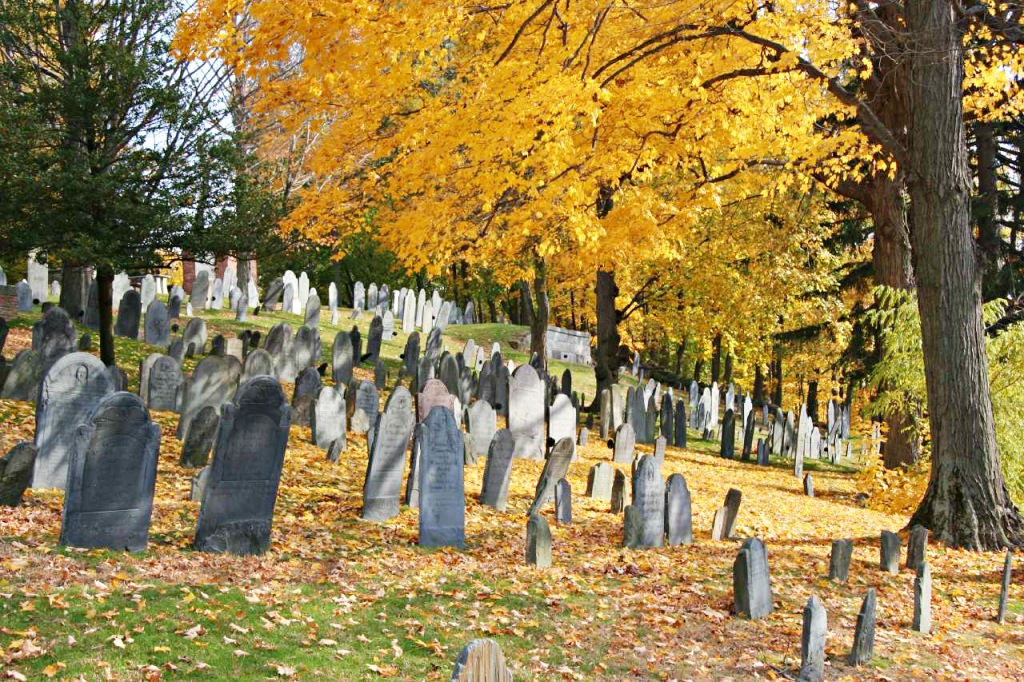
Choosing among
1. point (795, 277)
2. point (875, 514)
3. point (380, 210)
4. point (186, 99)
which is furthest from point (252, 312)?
point (875, 514)

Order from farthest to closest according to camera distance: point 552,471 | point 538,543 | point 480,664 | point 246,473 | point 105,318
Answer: point 105,318 < point 552,471 < point 538,543 < point 246,473 < point 480,664

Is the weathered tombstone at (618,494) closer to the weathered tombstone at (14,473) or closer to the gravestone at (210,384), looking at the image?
the gravestone at (210,384)

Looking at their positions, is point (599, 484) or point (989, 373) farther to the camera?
point (989, 373)

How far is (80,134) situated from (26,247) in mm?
1898

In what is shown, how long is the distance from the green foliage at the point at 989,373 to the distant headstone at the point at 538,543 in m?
7.77

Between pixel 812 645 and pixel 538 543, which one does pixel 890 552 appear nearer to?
pixel 812 645

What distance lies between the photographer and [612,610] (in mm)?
7438

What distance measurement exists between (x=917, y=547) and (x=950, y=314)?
3.02 metres

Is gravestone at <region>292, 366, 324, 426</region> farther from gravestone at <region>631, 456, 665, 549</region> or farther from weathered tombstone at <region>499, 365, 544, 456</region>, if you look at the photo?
gravestone at <region>631, 456, 665, 549</region>

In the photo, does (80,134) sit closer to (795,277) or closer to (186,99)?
(186,99)

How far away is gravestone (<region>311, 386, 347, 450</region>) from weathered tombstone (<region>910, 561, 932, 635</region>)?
24.6ft

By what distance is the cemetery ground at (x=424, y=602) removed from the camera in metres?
5.46

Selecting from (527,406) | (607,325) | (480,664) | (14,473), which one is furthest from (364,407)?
(480,664)

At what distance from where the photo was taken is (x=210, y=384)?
12586mm
